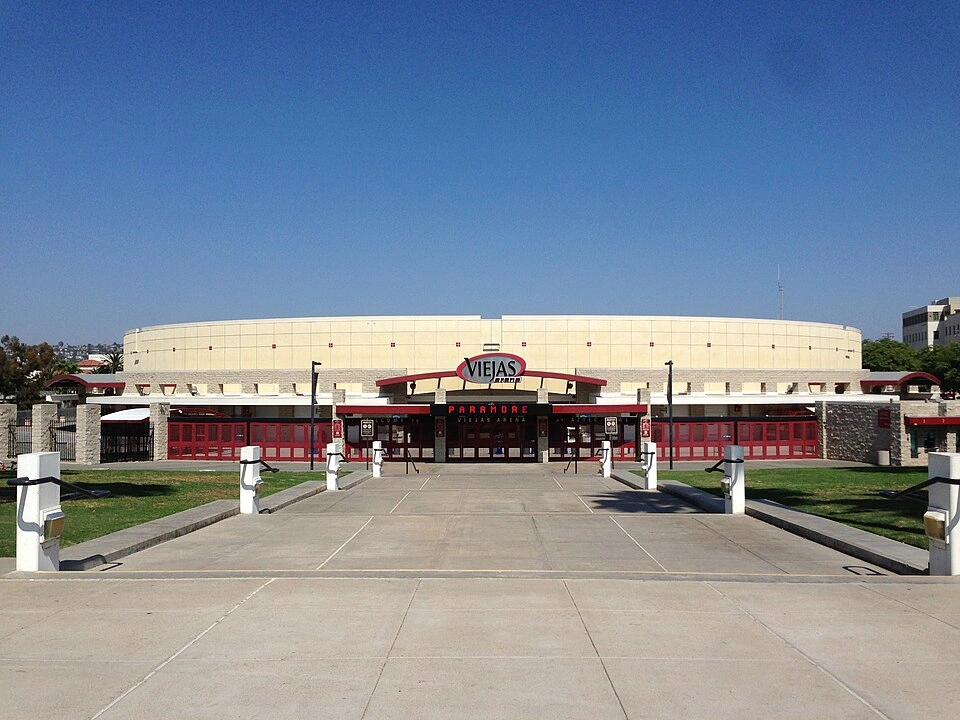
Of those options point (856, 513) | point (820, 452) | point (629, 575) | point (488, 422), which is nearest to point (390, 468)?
point (488, 422)

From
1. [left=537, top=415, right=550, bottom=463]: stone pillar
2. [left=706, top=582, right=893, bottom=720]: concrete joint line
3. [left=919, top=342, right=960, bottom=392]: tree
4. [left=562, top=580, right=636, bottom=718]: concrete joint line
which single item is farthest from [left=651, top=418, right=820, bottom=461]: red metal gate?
[left=919, top=342, right=960, bottom=392]: tree

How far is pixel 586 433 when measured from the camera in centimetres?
5053

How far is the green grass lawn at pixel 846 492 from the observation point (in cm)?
1936

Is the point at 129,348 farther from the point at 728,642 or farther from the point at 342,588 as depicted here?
the point at 728,642

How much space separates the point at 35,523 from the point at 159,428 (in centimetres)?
3958

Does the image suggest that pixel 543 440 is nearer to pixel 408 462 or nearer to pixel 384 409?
pixel 408 462

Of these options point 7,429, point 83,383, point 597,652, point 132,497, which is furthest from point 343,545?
point 83,383

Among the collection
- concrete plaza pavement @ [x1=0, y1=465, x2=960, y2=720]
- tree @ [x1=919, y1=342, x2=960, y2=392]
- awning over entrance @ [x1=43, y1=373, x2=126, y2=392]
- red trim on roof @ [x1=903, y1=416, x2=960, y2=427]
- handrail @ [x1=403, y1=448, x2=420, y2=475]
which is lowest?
handrail @ [x1=403, y1=448, x2=420, y2=475]

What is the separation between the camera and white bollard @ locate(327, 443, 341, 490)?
3045 centimetres

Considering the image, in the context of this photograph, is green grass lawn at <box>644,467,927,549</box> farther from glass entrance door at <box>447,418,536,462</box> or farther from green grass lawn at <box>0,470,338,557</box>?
green grass lawn at <box>0,470,338,557</box>

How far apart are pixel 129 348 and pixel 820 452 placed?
5050 cm

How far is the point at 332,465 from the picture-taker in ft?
100

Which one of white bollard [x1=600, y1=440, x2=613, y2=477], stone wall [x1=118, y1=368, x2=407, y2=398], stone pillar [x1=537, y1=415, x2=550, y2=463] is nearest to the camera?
white bollard [x1=600, y1=440, x2=613, y2=477]

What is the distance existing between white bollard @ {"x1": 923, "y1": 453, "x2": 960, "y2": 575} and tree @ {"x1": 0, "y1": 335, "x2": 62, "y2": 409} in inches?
3979
